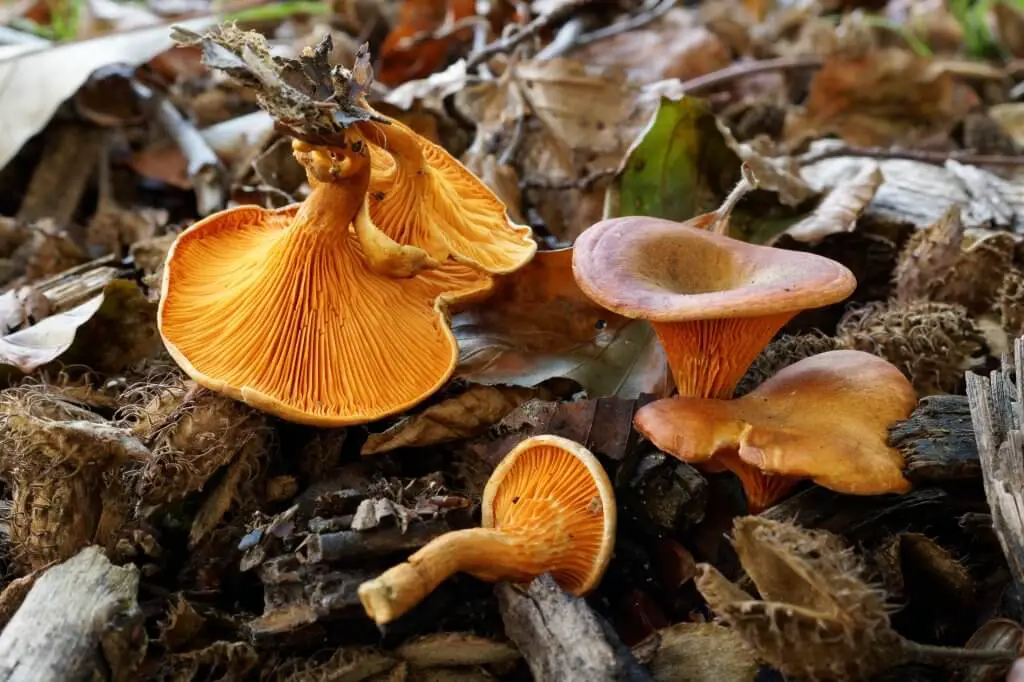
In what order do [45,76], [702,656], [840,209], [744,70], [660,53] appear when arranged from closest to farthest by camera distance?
[702,656] → [840,209] → [45,76] → [744,70] → [660,53]

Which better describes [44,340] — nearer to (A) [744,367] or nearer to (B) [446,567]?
(B) [446,567]

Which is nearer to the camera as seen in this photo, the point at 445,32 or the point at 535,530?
the point at 535,530

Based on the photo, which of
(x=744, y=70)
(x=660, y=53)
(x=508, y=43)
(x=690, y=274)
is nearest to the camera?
(x=690, y=274)

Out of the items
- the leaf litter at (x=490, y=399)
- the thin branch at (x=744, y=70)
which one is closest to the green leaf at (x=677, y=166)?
the leaf litter at (x=490, y=399)

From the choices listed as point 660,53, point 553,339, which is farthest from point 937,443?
point 660,53

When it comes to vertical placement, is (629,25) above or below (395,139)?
below

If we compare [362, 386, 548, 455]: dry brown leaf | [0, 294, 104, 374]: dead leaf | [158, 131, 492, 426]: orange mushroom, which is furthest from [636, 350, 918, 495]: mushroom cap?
[0, 294, 104, 374]: dead leaf

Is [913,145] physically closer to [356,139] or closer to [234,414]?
[356,139]

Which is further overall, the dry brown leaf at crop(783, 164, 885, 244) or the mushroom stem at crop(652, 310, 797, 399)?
the dry brown leaf at crop(783, 164, 885, 244)

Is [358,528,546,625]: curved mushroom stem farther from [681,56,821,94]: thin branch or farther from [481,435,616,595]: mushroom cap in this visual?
[681,56,821,94]: thin branch
